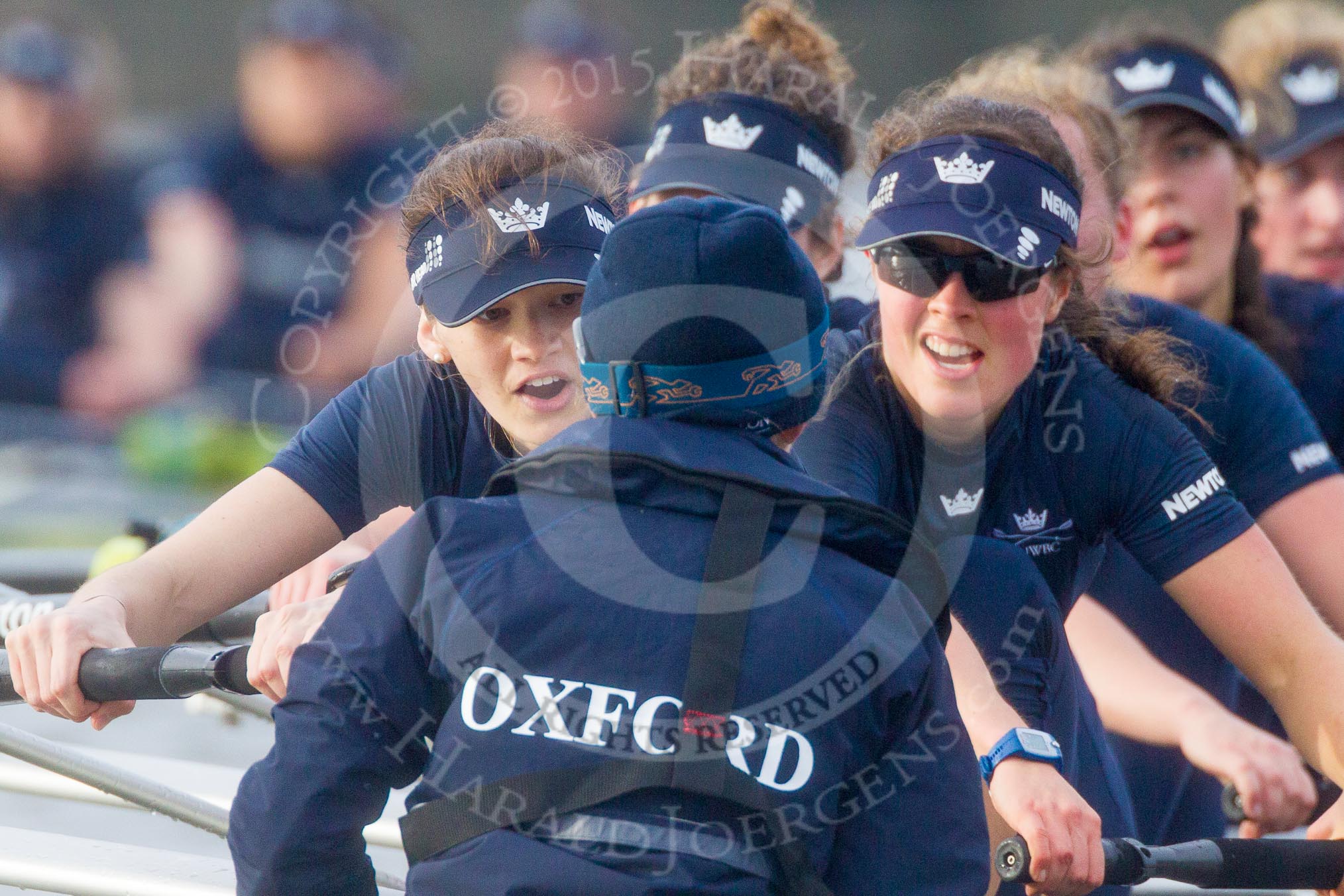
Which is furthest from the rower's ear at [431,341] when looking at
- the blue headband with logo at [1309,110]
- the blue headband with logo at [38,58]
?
the blue headband with logo at [38,58]

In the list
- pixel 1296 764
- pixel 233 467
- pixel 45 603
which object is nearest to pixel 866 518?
pixel 1296 764

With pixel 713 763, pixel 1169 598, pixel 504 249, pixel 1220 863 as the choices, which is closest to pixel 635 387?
pixel 713 763

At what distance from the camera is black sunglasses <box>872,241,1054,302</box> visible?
6.30 ft

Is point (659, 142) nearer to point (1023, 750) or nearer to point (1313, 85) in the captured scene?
point (1023, 750)

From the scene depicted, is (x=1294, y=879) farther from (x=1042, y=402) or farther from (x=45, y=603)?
(x=45, y=603)

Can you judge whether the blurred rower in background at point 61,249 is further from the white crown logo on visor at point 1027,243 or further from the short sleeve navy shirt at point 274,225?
the white crown logo on visor at point 1027,243

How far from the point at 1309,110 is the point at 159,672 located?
309cm

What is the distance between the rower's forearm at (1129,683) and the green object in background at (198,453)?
119 inches

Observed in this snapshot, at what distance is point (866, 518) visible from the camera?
1365mm

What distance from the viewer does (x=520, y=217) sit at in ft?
6.25

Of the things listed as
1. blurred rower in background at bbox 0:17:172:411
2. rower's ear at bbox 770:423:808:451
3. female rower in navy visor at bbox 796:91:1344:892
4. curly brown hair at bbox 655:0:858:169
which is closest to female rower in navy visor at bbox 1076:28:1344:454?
curly brown hair at bbox 655:0:858:169

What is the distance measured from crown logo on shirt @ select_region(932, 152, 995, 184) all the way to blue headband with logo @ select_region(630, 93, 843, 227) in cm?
66

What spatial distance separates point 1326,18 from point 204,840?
11.3 ft

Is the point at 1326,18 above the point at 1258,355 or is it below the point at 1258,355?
above
